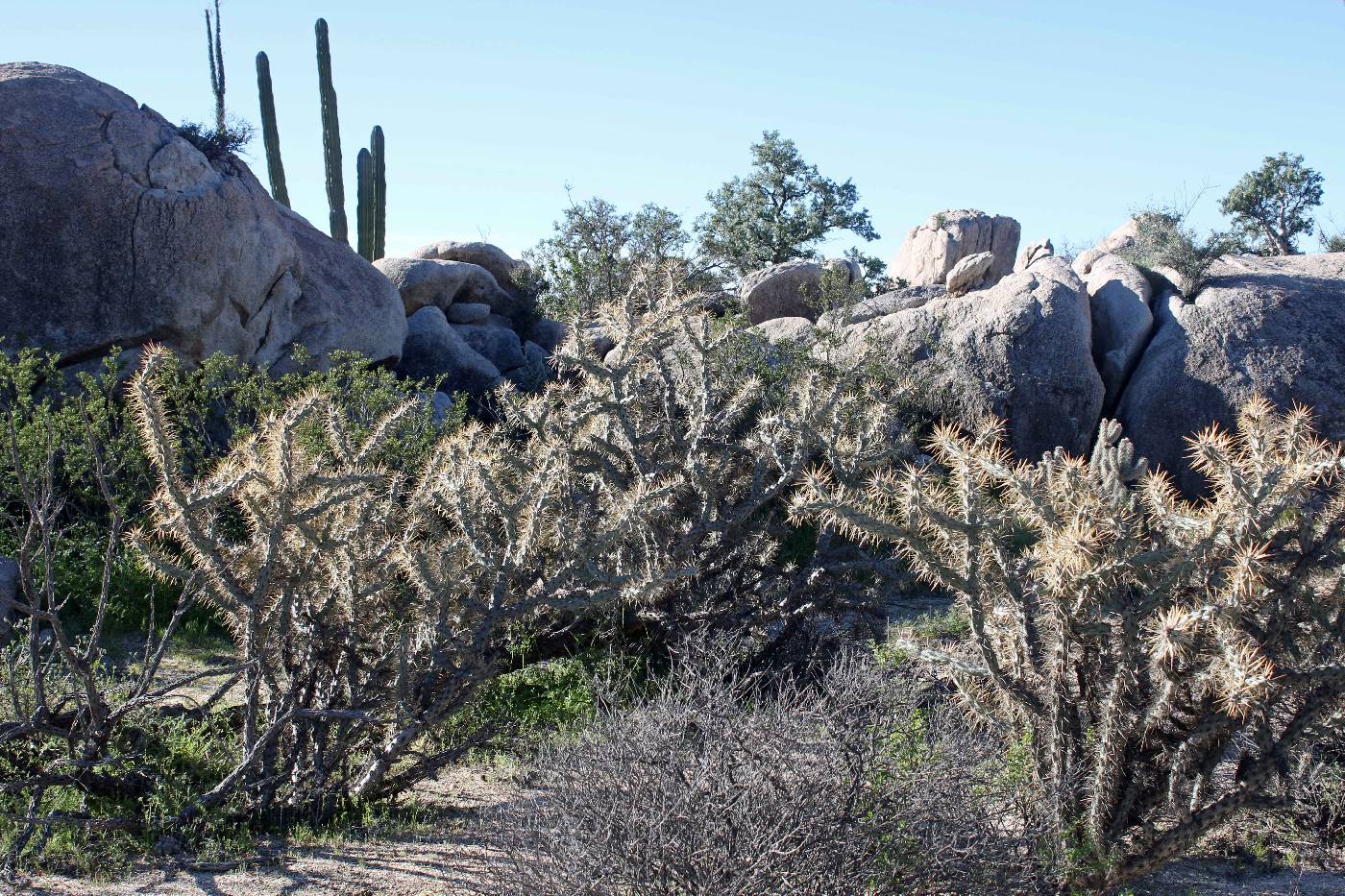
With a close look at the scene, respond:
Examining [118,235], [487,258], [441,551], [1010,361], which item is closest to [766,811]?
[441,551]

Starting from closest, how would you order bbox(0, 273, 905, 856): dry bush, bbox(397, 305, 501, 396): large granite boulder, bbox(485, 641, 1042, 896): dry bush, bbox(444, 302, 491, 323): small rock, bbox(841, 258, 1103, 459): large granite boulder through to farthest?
bbox(485, 641, 1042, 896): dry bush < bbox(0, 273, 905, 856): dry bush < bbox(841, 258, 1103, 459): large granite boulder < bbox(397, 305, 501, 396): large granite boulder < bbox(444, 302, 491, 323): small rock

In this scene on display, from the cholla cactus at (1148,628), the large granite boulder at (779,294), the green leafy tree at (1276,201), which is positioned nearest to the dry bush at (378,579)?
the cholla cactus at (1148,628)

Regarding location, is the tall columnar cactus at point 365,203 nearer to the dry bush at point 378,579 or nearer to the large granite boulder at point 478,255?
the large granite boulder at point 478,255

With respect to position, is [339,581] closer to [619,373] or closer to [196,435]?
[619,373]

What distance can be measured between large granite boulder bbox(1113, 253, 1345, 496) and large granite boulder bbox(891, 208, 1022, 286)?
329 inches

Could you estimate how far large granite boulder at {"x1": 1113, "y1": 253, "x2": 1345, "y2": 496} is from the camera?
12.6m

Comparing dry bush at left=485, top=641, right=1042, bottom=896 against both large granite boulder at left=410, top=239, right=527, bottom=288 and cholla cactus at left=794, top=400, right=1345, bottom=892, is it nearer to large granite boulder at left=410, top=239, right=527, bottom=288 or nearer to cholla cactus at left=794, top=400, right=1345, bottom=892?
cholla cactus at left=794, top=400, right=1345, bottom=892

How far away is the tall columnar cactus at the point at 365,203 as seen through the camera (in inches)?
802

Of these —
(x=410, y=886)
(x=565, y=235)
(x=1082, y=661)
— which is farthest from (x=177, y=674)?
(x=565, y=235)

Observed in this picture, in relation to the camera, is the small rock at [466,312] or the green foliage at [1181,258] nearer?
the green foliage at [1181,258]

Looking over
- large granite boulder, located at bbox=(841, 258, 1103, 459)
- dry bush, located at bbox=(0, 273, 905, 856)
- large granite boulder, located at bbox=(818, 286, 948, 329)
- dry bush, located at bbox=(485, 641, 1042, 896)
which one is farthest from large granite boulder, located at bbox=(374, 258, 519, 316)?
dry bush, located at bbox=(485, 641, 1042, 896)

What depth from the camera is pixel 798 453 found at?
20.9 feet

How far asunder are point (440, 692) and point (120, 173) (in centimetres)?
871

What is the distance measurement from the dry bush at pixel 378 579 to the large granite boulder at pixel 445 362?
31.5 feet
